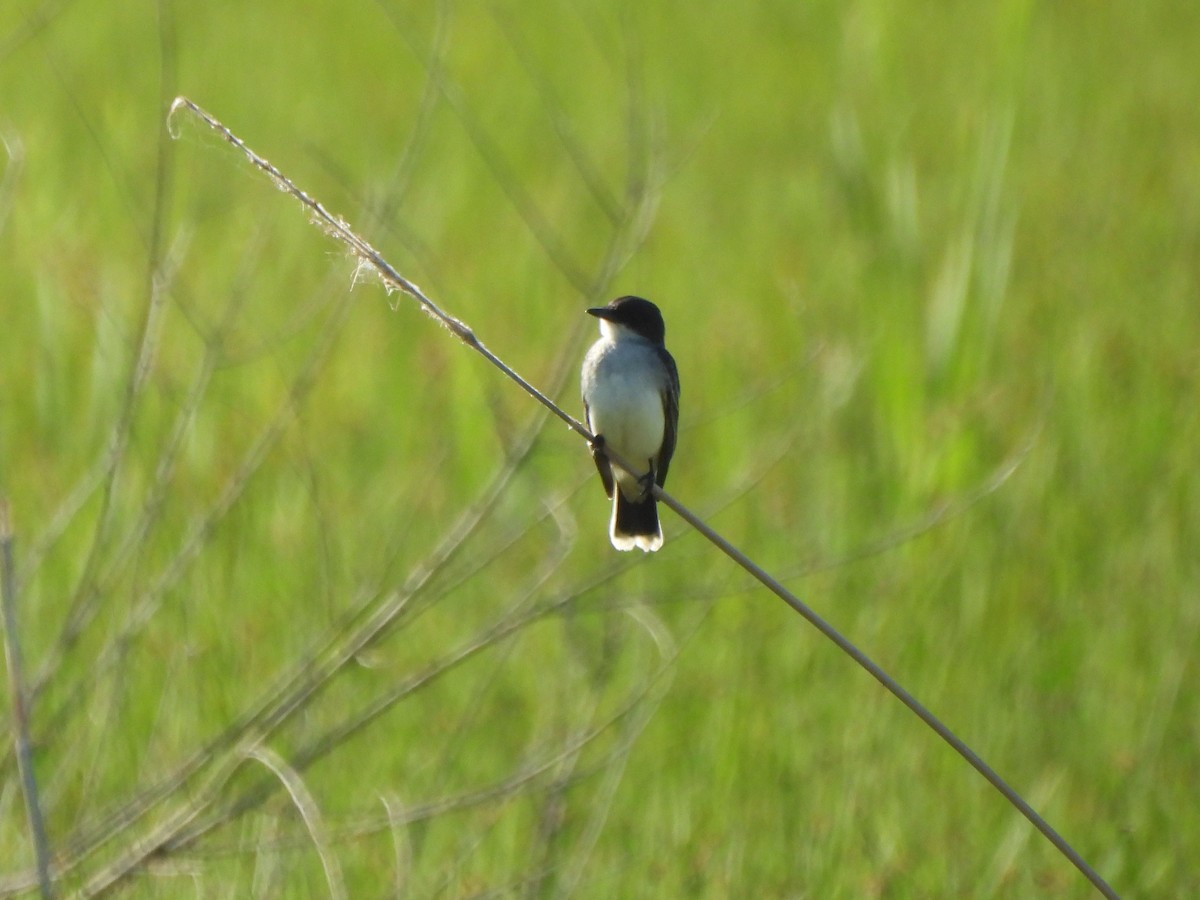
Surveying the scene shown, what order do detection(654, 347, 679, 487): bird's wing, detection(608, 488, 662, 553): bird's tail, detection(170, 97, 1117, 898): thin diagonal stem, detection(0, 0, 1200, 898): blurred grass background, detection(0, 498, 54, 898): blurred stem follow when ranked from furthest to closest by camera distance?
detection(654, 347, 679, 487): bird's wing
detection(608, 488, 662, 553): bird's tail
detection(0, 0, 1200, 898): blurred grass background
detection(0, 498, 54, 898): blurred stem
detection(170, 97, 1117, 898): thin diagonal stem

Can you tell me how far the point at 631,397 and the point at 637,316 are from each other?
0.65ft

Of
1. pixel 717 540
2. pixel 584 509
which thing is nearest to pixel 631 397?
pixel 717 540

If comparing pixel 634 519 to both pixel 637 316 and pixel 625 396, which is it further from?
pixel 637 316

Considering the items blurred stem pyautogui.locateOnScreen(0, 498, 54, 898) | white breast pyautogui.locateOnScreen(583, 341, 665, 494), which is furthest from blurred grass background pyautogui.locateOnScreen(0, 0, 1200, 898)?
blurred stem pyautogui.locateOnScreen(0, 498, 54, 898)

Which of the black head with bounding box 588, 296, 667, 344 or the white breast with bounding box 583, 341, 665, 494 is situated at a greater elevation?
the black head with bounding box 588, 296, 667, 344

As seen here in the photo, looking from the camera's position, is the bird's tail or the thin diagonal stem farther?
the bird's tail

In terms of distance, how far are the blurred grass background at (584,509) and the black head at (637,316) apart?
317mm

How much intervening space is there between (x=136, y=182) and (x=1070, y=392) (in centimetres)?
469

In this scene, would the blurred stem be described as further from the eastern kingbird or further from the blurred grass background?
the eastern kingbird

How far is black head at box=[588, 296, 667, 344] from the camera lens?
14.8 ft

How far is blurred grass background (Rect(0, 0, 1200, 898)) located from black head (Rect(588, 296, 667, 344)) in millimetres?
317

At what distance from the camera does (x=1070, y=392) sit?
7352mm

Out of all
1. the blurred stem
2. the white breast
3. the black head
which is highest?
the black head

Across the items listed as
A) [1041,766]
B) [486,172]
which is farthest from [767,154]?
[1041,766]
